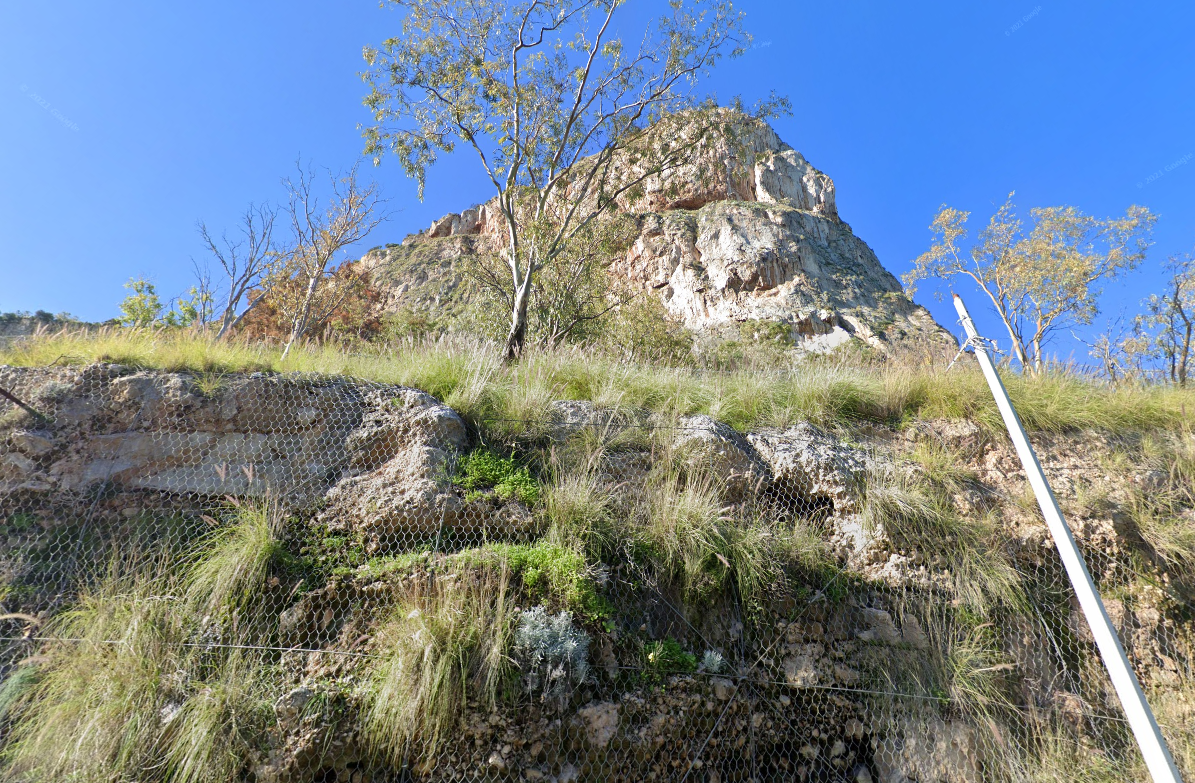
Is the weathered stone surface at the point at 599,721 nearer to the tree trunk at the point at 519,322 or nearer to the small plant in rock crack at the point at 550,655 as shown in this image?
the small plant in rock crack at the point at 550,655

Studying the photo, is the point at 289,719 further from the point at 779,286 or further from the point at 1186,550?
the point at 779,286

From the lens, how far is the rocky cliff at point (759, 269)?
31.9m

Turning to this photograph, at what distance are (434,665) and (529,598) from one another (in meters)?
0.66

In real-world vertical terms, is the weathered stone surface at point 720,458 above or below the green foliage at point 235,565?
above

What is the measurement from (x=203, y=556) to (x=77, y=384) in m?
2.04

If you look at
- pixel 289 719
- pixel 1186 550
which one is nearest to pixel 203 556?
pixel 289 719

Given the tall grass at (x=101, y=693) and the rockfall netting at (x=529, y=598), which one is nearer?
the tall grass at (x=101, y=693)

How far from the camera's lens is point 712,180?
8.95 m

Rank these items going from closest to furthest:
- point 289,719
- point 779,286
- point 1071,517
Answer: point 289,719, point 1071,517, point 779,286

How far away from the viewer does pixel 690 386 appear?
550 cm

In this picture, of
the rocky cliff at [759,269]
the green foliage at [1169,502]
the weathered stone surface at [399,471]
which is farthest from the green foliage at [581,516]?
the rocky cliff at [759,269]

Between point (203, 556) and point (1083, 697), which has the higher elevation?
point (203, 556)

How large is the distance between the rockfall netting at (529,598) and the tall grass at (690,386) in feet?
1.22

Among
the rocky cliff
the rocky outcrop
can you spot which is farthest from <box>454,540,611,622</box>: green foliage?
the rocky cliff
